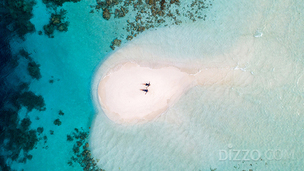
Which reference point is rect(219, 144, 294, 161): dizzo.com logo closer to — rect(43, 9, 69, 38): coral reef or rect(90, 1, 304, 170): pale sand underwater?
rect(90, 1, 304, 170): pale sand underwater

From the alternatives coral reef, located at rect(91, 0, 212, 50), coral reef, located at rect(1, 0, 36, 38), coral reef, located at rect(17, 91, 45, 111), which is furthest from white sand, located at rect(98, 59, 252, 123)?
coral reef, located at rect(1, 0, 36, 38)

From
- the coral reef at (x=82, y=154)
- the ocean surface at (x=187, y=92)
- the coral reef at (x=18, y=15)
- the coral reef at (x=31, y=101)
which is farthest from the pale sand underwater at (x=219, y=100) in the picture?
the coral reef at (x=18, y=15)

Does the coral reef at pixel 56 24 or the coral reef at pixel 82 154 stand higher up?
the coral reef at pixel 56 24

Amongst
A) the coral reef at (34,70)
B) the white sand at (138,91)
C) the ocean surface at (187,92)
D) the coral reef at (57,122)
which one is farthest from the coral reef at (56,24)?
the coral reef at (57,122)

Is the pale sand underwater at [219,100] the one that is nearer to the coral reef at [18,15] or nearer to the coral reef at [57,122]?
the coral reef at [57,122]

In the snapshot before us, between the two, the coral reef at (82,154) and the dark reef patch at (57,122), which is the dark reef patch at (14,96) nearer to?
the dark reef patch at (57,122)

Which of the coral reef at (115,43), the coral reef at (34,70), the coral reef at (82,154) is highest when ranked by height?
the coral reef at (115,43)
